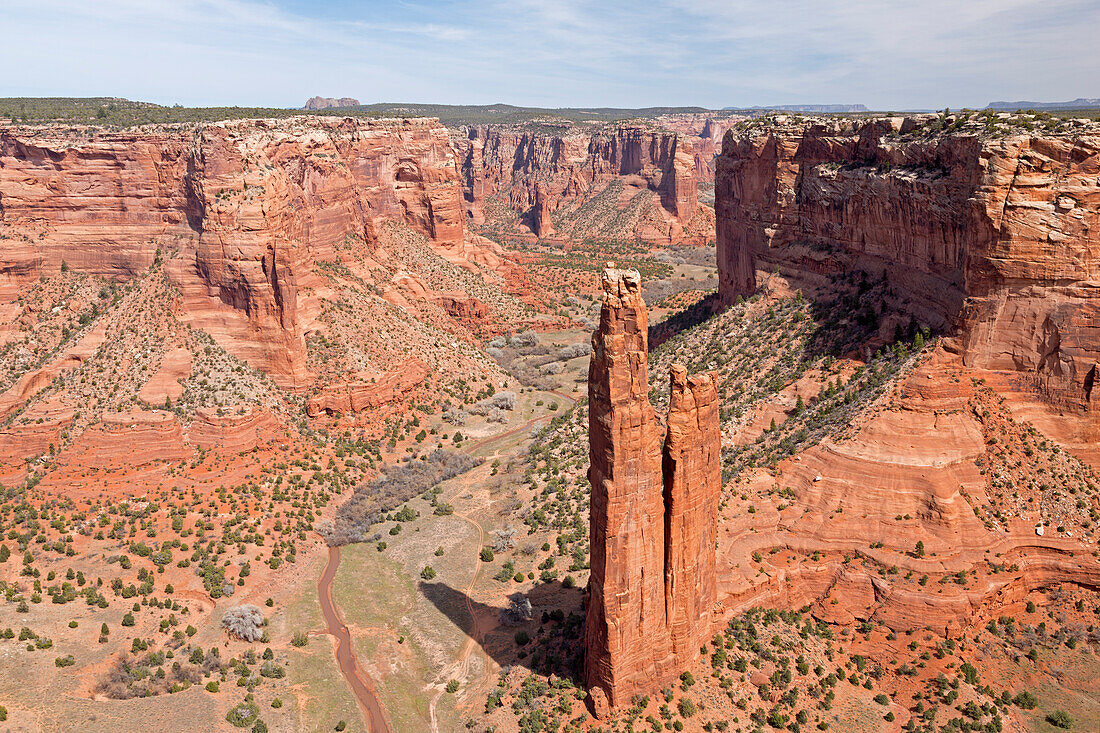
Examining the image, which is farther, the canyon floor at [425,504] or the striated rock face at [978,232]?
the striated rock face at [978,232]

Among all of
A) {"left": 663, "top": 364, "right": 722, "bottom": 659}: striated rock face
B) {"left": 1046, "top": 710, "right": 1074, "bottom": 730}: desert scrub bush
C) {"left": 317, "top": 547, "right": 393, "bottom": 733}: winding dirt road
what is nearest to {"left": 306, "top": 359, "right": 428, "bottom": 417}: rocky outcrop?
{"left": 317, "top": 547, "right": 393, "bottom": 733}: winding dirt road

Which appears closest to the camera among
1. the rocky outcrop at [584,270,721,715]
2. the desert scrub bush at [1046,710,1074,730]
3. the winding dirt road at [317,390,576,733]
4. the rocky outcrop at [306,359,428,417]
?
the rocky outcrop at [584,270,721,715]

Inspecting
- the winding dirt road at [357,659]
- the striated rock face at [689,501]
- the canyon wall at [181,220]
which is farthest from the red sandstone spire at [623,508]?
the canyon wall at [181,220]

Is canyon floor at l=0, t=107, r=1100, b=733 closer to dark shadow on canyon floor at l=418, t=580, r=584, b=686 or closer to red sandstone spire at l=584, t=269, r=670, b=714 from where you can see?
dark shadow on canyon floor at l=418, t=580, r=584, b=686

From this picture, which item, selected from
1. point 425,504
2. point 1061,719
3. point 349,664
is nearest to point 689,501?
point 1061,719

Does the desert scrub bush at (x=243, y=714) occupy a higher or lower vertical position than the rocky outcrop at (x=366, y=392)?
lower

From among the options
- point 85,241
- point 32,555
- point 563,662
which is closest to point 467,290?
point 85,241

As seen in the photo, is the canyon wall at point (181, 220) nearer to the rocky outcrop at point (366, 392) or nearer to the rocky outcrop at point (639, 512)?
the rocky outcrop at point (366, 392)
